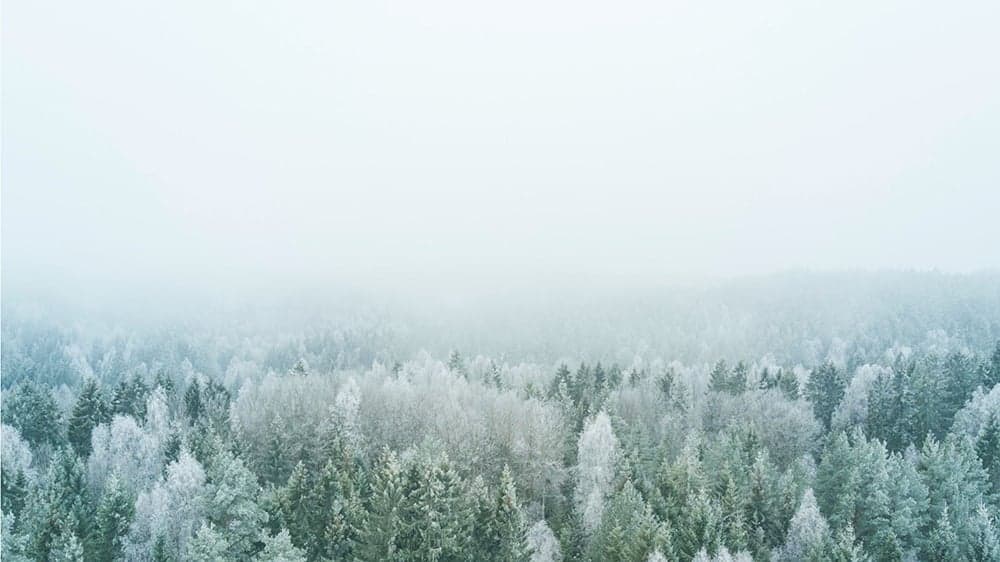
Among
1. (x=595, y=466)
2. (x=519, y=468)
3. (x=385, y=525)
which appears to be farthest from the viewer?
(x=519, y=468)

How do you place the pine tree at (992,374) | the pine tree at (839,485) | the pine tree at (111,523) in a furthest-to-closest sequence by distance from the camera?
1. the pine tree at (992,374)
2. the pine tree at (839,485)
3. the pine tree at (111,523)

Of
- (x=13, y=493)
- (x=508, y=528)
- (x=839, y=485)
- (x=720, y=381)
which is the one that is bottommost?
(x=13, y=493)

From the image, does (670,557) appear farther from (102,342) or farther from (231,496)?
Result: (102,342)

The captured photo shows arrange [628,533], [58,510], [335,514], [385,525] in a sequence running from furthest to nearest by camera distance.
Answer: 1. [335,514]
2. [58,510]
3. [628,533]
4. [385,525]

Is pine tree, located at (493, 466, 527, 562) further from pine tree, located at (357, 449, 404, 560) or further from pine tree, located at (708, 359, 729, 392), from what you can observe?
pine tree, located at (708, 359, 729, 392)

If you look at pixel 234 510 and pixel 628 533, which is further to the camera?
pixel 628 533

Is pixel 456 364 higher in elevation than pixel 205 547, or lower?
lower

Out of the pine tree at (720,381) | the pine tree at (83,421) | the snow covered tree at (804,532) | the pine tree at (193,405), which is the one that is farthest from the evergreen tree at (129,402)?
the pine tree at (720,381)

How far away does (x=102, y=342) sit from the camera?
182 metres

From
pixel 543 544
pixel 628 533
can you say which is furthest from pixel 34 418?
pixel 628 533

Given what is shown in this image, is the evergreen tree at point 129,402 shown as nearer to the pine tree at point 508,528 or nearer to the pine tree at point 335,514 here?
the pine tree at point 335,514

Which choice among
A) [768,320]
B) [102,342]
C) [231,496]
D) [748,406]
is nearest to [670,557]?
[231,496]

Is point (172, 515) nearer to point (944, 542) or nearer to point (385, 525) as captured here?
point (385, 525)

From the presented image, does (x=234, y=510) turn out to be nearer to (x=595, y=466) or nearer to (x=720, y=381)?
(x=595, y=466)
